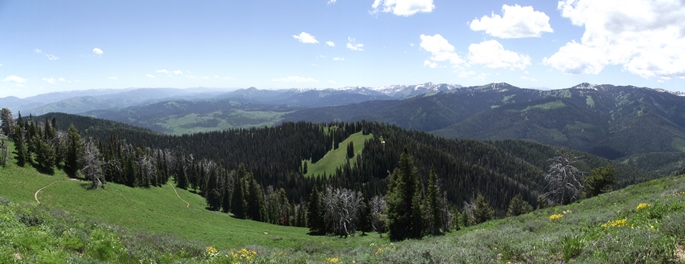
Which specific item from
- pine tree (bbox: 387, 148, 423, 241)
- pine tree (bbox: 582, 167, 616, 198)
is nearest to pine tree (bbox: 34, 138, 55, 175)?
pine tree (bbox: 387, 148, 423, 241)

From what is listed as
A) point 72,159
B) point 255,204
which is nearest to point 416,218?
point 255,204

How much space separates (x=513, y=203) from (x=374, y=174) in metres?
86.7

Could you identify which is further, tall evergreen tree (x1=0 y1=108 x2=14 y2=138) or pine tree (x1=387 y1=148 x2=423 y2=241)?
tall evergreen tree (x1=0 y1=108 x2=14 y2=138)

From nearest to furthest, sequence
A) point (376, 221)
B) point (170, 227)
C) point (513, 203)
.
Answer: point (170, 227) → point (376, 221) → point (513, 203)

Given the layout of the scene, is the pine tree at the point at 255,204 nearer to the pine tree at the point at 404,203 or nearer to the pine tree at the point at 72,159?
the pine tree at the point at 72,159

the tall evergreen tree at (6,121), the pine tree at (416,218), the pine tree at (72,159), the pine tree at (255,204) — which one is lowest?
the pine tree at (255,204)

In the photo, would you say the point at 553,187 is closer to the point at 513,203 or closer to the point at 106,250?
the point at 513,203

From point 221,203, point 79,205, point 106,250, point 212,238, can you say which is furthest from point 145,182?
point 106,250

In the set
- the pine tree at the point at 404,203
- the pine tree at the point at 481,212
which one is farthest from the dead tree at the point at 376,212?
the pine tree at the point at 404,203

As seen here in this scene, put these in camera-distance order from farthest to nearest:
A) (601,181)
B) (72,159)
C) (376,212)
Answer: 1. (72,159)
2. (376,212)
3. (601,181)

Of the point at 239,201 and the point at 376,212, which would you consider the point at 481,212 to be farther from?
the point at 239,201

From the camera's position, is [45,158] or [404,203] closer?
[404,203]

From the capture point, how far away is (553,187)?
57875 millimetres

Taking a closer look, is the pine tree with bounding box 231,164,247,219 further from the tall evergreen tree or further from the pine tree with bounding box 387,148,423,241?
the tall evergreen tree
